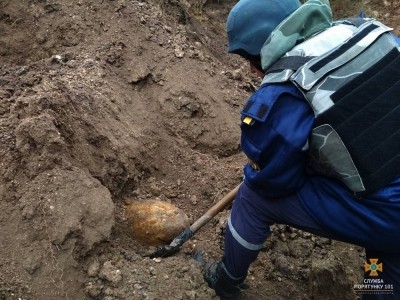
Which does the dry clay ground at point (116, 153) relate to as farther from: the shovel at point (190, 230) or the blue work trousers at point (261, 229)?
the blue work trousers at point (261, 229)

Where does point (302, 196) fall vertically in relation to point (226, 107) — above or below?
above

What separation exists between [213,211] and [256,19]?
134 cm

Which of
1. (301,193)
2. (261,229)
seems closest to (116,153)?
(261,229)

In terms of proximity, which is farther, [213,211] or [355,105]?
[213,211]

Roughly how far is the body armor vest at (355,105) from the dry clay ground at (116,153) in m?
1.15

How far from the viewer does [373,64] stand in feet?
6.09

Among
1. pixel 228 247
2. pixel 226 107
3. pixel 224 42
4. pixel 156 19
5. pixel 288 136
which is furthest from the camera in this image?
pixel 224 42

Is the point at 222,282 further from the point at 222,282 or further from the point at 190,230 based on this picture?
the point at 190,230

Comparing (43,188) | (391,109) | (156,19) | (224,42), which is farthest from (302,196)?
(224,42)

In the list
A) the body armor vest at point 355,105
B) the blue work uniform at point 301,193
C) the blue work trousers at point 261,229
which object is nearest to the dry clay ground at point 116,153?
the blue work trousers at point 261,229

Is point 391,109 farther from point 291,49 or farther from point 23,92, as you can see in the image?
point 23,92

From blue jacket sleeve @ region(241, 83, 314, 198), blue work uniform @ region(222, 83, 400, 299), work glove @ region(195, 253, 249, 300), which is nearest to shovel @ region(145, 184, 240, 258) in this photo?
work glove @ region(195, 253, 249, 300)

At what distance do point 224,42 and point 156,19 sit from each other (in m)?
1.07

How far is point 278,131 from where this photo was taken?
6.05 ft
